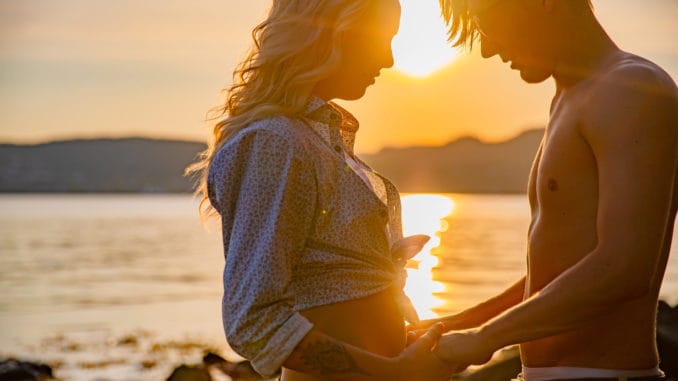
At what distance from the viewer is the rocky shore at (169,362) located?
1099 centimetres

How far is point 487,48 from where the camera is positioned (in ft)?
14.5

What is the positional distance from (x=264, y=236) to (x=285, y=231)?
Result: 0.08 metres

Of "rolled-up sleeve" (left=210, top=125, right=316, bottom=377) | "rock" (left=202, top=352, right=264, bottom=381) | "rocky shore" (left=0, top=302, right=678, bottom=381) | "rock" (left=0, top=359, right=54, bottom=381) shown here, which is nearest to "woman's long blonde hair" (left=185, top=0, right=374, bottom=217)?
"rolled-up sleeve" (left=210, top=125, right=316, bottom=377)

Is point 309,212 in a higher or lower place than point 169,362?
higher

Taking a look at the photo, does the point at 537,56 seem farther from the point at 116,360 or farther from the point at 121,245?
the point at 121,245

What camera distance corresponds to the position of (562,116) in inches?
161

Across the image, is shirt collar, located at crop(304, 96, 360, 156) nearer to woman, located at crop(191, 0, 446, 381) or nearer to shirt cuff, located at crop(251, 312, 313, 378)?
woman, located at crop(191, 0, 446, 381)

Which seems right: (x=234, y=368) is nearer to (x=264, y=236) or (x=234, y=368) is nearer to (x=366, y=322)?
(x=366, y=322)

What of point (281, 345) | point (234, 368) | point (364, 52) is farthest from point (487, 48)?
point (234, 368)

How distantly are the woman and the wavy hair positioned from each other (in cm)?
43

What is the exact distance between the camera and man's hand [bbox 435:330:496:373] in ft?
13.5

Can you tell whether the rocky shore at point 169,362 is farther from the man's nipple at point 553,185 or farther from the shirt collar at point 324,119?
the shirt collar at point 324,119

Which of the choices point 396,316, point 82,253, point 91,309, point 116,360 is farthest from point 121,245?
point 396,316

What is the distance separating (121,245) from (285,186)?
280 feet
